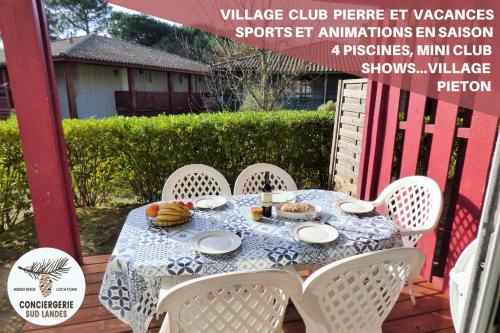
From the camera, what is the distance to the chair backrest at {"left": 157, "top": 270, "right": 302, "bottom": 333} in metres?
1.17

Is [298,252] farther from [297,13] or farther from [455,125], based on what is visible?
[297,13]

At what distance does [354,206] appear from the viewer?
223 centimetres

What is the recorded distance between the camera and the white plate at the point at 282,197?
2.37 metres

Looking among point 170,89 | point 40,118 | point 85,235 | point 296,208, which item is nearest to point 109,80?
point 170,89

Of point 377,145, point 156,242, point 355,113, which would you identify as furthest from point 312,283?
point 355,113

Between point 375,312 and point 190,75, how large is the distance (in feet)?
60.3

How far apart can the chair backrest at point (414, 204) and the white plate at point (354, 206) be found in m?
0.26

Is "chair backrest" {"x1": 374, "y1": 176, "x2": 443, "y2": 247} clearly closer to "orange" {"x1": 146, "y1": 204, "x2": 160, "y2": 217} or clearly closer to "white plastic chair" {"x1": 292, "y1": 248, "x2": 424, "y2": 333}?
"white plastic chair" {"x1": 292, "y1": 248, "x2": 424, "y2": 333}

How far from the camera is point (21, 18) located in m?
2.18

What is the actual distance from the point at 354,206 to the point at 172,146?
276cm

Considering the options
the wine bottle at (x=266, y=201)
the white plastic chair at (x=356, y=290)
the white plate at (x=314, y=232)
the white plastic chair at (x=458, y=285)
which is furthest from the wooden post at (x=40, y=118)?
the white plastic chair at (x=458, y=285)

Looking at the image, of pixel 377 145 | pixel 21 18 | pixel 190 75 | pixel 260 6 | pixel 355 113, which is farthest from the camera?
pixel 190 75

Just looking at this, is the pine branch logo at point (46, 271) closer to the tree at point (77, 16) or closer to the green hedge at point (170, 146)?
the green hedge at point (170, 146)

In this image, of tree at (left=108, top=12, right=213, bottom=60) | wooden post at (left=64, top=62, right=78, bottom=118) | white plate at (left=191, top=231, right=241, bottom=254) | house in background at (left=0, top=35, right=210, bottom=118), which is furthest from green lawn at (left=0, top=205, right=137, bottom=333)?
tree at (left=108, top=12, right=213, bottom=60)
